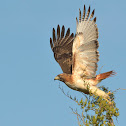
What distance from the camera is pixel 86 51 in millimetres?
9398

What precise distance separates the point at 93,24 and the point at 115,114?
10.5 feet

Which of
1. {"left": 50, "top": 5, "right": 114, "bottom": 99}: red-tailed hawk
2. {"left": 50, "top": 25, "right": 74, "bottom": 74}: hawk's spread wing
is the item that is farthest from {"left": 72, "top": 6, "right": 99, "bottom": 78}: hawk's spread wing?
{"left": 50, "top": 25, "right": 74, "bottom": 74}: hawk's spread wing

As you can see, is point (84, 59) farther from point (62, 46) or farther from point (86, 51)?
point (62, 46)

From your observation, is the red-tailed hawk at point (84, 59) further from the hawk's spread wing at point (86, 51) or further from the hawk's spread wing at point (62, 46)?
the hawk's spread wing at point (62, 46)

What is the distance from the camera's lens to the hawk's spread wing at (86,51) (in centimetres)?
938

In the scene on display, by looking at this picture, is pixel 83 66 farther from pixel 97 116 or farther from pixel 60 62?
pixel 97 116

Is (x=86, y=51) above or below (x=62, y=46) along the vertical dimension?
below

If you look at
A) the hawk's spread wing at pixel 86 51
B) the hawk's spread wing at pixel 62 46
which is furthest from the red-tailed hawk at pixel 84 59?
the hawk's spread wing at pixel 62 46

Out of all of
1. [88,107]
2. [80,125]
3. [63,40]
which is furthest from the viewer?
[63,40]

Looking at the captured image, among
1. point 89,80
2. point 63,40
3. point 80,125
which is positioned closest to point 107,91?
point 89,80

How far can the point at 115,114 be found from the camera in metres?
7.65

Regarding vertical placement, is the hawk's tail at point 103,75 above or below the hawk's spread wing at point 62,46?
below

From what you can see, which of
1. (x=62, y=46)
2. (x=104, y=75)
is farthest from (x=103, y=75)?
(x=62, y=46)

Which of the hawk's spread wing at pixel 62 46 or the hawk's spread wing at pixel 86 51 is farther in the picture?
the hawk's spread wing at pixel 62 46
